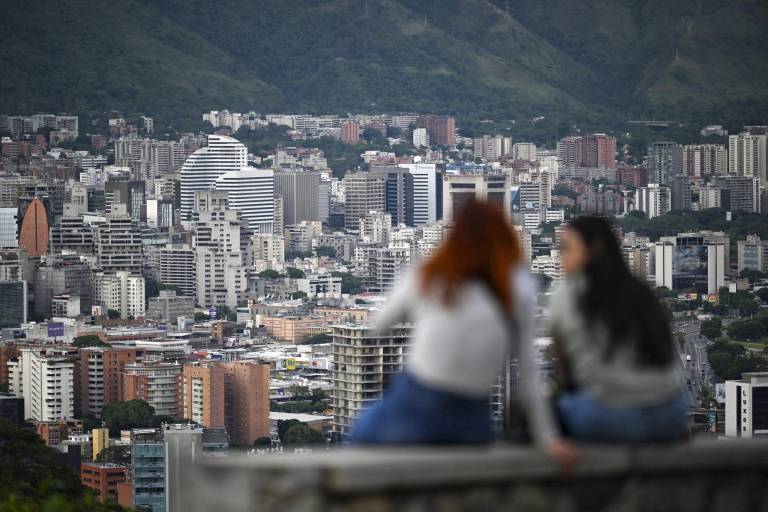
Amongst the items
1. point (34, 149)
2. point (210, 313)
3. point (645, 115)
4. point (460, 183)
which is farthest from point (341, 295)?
point (645, 115)

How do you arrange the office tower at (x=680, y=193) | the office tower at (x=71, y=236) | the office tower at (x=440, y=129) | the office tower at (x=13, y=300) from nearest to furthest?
the office tower at (x=13, y=300) → the office tower at (x=71, y=236) → the office tower at (x=680, y=193) → the office tower at (x=440, y=129)

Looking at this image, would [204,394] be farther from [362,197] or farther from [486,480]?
[362,197]

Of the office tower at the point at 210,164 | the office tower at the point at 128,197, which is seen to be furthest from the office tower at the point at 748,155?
the office tower at the point at 128,197

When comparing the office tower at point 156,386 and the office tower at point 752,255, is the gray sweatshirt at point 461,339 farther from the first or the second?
the office tower at point 752,255

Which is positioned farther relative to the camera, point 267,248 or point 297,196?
point 297,196

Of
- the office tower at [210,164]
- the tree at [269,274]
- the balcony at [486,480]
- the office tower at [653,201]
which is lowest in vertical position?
the tree at [269,274]

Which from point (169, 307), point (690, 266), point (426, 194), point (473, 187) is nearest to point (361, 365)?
point (169, 307)

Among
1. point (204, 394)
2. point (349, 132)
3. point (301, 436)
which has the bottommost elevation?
point (301, 436)

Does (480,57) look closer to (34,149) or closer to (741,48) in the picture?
(741,48)
